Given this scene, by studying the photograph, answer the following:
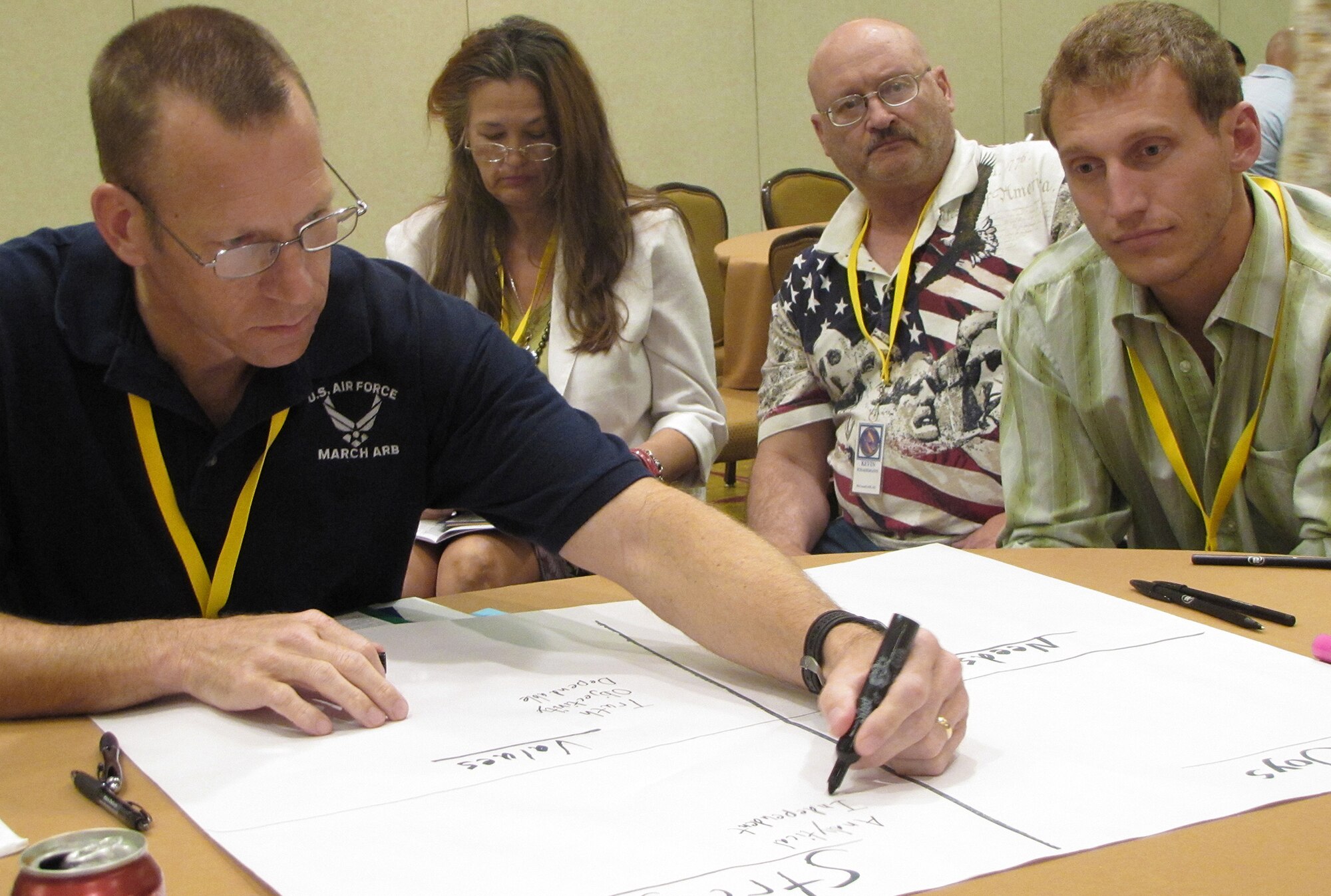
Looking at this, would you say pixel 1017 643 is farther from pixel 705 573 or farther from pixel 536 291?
pixel 536 291

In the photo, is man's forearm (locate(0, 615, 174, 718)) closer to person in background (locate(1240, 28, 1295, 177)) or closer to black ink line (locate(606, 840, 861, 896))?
black ink line (locate(606, 840, 861, 896))

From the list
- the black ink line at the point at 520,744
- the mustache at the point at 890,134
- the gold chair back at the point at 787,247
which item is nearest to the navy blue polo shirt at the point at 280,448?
the black ink line at the point at 520,744

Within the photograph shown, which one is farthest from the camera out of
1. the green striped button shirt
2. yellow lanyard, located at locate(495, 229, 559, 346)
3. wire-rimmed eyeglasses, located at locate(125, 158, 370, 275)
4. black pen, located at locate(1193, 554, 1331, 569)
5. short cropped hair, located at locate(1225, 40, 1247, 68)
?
yellow lanyard, located at locate(495, 229, 559, 346)

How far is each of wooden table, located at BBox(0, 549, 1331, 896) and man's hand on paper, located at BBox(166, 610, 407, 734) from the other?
0.36 ft

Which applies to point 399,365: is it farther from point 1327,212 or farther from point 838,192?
point 838,192

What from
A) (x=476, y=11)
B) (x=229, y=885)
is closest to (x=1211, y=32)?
(x=229, y=885)

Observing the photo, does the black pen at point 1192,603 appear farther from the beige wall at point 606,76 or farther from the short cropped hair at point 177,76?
the beige wall at point 606,76

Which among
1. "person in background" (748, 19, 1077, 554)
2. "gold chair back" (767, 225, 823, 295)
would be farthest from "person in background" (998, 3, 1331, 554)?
"gold chair back" (767, 225, 823, 295)

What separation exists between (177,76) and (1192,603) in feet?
4.05

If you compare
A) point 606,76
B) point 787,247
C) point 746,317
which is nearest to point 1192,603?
point 787,247

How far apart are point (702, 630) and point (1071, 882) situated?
1.84 feet

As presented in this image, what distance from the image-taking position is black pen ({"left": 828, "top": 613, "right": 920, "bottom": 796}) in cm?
97

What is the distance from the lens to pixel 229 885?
850 millimetres

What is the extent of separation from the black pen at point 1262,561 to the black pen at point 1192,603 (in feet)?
0.39
